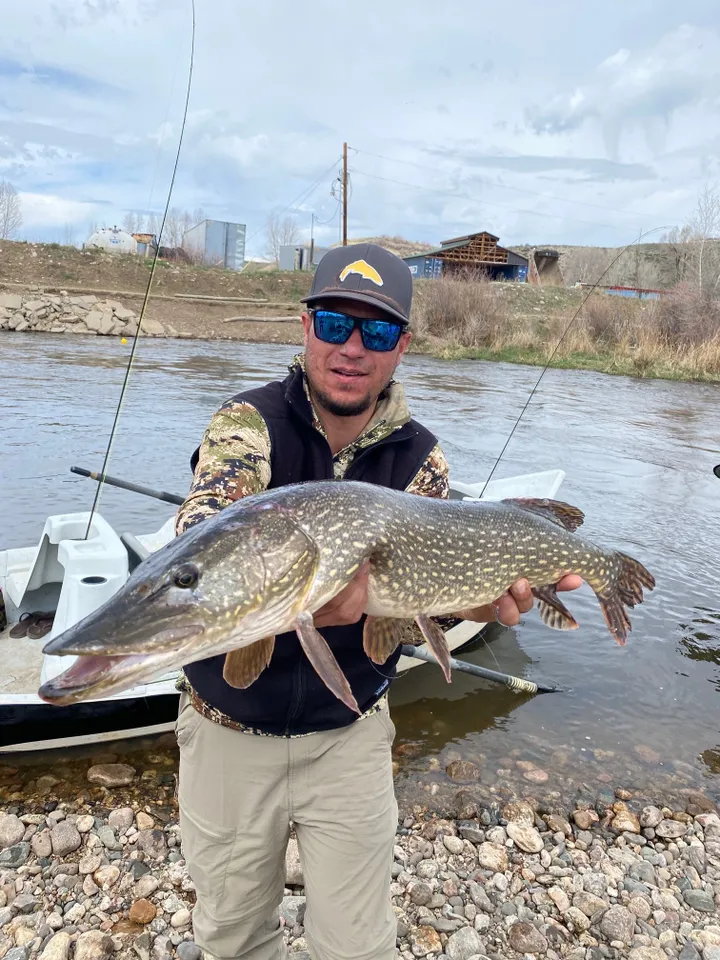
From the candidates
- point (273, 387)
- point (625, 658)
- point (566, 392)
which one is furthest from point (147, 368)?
point (273, 387)

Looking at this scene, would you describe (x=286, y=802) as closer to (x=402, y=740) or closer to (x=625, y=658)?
(x=402, y=740)

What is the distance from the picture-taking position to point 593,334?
30531 mm

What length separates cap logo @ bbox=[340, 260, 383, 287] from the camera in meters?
2.45

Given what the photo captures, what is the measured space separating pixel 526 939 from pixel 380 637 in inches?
65.9

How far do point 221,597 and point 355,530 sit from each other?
46 cm

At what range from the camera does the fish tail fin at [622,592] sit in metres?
2.87

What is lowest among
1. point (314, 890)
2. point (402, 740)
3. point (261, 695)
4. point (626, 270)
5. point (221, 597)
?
point (402, 740)

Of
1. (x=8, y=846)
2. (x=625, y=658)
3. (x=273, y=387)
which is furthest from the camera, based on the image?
(x=625, y=658)

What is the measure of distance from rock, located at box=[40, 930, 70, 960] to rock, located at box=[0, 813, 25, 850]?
675 mm

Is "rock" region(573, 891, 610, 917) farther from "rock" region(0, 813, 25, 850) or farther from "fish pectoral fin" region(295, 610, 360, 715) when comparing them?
"rock" region(0, 813, 25, 850)

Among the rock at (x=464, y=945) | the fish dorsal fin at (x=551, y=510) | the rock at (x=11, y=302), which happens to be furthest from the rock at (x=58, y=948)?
the rock at (x=11, y=302)

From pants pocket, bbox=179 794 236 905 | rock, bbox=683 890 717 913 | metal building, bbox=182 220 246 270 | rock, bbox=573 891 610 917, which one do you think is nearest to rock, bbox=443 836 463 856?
rock, bbox=573 891 610 917

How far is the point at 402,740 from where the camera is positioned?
4.38m

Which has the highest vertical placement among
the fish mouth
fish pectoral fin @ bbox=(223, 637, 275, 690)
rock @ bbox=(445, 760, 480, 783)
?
the fish mouth
